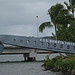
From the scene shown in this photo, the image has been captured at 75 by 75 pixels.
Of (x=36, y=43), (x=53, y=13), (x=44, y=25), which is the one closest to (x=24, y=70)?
(x=44, y=25)

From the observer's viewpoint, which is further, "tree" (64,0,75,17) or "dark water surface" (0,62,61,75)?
"tree" (64,0,75,17)

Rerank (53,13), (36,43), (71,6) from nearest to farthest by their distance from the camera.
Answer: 1. (36,43)
2. (71,6)
3. (53,13)

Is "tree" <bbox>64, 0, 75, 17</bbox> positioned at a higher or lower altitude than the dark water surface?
higher

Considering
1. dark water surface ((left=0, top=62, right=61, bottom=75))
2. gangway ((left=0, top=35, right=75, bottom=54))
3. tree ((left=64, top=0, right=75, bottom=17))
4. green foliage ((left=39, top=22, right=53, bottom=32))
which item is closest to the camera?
gangway ((left=0, top=35, right=75, bottom=54))

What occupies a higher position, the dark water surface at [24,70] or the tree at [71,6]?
the tree at [71,6]

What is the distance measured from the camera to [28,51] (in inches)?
3445

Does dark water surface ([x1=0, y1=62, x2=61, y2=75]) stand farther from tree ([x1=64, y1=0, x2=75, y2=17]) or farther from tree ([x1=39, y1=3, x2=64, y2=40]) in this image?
tree ([x1=64, y1=0, x2=75, y2=17])

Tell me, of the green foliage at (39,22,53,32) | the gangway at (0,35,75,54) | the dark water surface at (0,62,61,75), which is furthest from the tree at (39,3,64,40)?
the gangway at (0,35,75,54)

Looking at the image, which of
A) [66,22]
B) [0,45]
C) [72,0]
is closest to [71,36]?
[66,22]

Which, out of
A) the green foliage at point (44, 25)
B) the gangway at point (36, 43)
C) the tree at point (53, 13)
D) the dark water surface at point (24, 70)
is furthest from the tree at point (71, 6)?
the dark water surface at point (24, 70)

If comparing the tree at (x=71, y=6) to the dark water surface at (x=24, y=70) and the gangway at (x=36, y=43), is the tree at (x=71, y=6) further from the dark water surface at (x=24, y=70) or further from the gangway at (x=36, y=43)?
the dark water surface at (x=24, y=70)

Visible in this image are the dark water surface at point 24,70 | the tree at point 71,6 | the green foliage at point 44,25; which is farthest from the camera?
the green foliage at point 44,25

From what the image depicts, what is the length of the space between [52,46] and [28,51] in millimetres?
53213

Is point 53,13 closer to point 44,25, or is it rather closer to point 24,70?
point 44,25
